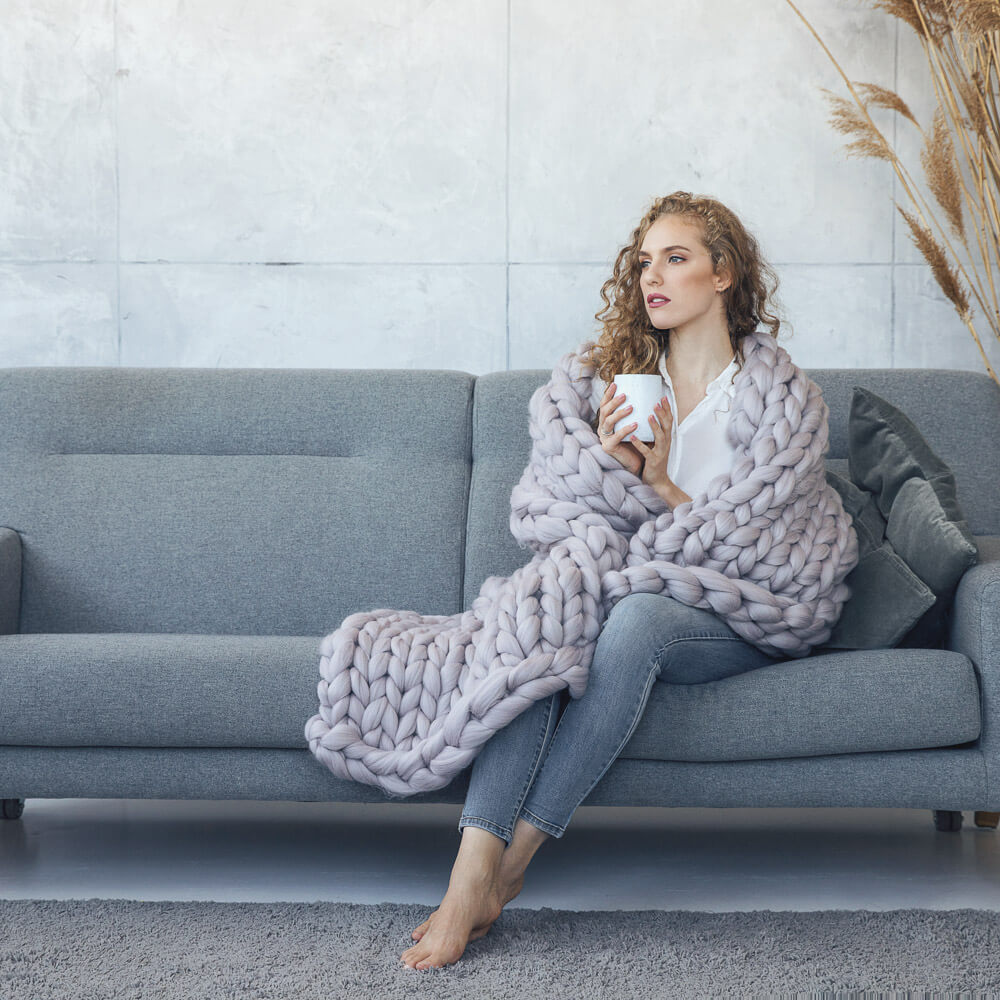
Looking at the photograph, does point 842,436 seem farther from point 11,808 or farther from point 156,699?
point 11,808

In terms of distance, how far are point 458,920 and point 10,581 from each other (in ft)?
3.94

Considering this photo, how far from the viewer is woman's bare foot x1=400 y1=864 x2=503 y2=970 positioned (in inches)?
57.6

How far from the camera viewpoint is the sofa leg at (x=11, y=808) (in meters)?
2.24

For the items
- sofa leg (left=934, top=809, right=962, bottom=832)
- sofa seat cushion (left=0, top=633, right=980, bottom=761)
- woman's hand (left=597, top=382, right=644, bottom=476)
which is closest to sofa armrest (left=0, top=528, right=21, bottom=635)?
sofa seat cushion (left=0, top=633, right=980, bottom=761)

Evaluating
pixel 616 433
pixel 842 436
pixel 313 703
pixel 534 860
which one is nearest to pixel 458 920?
pixel 313 703

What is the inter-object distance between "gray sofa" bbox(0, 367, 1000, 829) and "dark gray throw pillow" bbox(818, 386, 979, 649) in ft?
0.15

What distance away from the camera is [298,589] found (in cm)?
222

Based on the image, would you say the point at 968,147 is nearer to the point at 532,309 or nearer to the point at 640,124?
the point at 640,124

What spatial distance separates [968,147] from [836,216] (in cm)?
33

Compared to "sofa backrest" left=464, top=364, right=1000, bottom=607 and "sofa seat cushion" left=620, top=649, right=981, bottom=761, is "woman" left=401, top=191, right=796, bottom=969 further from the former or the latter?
"sofa backrest" left=464, top=364, right=1000, bottom=607

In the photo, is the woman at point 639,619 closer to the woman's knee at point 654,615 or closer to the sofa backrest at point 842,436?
the woman's knee at point 654,615

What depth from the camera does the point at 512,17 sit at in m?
2.73

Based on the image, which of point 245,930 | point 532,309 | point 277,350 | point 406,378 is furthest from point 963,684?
point 277,350

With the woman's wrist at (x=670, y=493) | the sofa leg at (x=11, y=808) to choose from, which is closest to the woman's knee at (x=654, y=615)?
the woman's wrist at (x=670, y=493)
